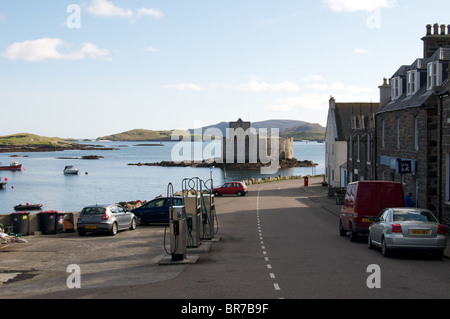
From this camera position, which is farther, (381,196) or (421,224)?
(381,196)

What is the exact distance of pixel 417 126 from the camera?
91.8 feet

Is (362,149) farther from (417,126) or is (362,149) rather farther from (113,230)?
(113,230)

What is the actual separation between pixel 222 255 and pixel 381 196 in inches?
274

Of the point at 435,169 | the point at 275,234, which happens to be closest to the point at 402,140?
the point at 435,169

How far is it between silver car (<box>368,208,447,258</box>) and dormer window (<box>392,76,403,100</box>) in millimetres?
18150

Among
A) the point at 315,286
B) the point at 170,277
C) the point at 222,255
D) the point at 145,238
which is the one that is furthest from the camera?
the point at 145,238

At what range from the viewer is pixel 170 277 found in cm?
1366

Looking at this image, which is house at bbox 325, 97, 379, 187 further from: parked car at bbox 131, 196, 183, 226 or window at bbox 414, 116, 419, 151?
parked car at bbox 131, 196, 183, 226

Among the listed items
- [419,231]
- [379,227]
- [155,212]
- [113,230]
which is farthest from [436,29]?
[113,230]

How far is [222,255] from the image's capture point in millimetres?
17812
